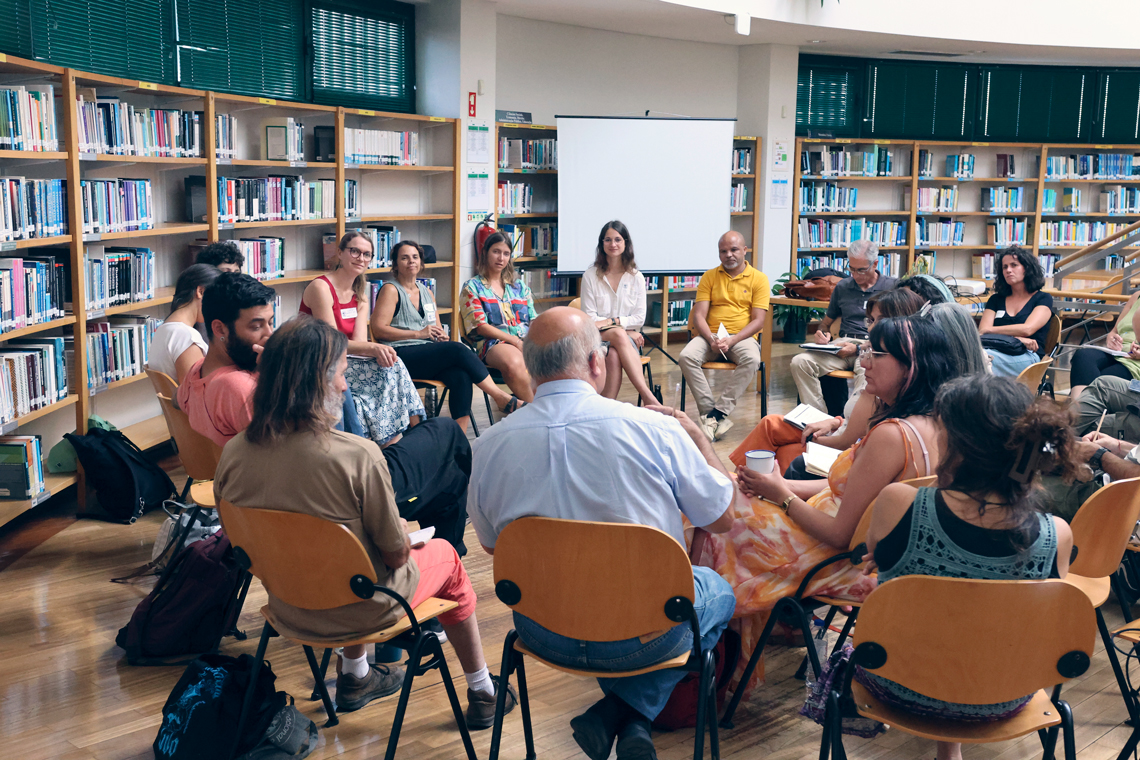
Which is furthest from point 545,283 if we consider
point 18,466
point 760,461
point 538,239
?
point 760,461

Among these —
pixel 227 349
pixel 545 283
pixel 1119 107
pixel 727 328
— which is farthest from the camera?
pixel 1119 107

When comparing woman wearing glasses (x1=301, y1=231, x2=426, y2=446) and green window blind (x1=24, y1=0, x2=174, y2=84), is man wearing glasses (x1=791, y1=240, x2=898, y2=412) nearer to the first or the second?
woman wearing glasses (x1=301, y1=231, x2=426, y2=446)

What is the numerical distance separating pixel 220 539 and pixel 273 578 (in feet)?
2.74

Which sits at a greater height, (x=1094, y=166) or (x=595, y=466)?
(x=1094, y=166)

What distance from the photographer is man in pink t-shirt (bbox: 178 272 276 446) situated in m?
3.00

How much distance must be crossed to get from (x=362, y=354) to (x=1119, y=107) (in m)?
9.36

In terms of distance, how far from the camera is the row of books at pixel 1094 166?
33.8ft

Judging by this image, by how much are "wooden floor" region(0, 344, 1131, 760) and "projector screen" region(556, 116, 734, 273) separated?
503 cm

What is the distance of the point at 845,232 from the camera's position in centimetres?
993

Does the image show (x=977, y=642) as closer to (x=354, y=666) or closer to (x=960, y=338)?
(x=960, y=338)

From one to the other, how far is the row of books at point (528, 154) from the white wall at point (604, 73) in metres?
0.37

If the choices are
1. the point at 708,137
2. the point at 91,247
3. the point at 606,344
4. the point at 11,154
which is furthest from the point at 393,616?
the point at 708,137

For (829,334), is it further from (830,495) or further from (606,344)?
(830,495)

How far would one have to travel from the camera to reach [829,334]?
5953 mm
